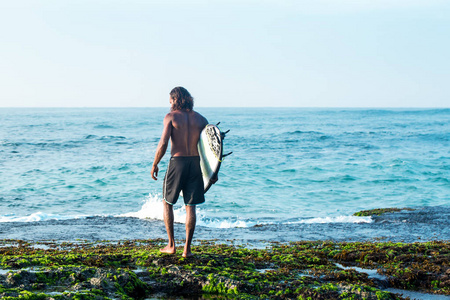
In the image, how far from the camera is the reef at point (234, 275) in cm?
451

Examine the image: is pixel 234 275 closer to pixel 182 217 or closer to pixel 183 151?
pixel 183 151

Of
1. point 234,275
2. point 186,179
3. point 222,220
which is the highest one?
point 186,179

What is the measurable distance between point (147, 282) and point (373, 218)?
9.21m

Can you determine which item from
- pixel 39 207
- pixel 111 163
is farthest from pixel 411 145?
pixel 39 207

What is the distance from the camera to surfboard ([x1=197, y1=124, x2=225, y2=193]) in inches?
225

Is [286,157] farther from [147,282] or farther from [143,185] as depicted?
[147,282]

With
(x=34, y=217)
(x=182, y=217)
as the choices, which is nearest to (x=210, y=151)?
(x=182, y=217)

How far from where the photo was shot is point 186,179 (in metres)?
5.89

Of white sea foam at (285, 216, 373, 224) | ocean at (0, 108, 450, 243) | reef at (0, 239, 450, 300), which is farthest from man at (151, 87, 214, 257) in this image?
white sea foam at (285, 216, 373, 224)
